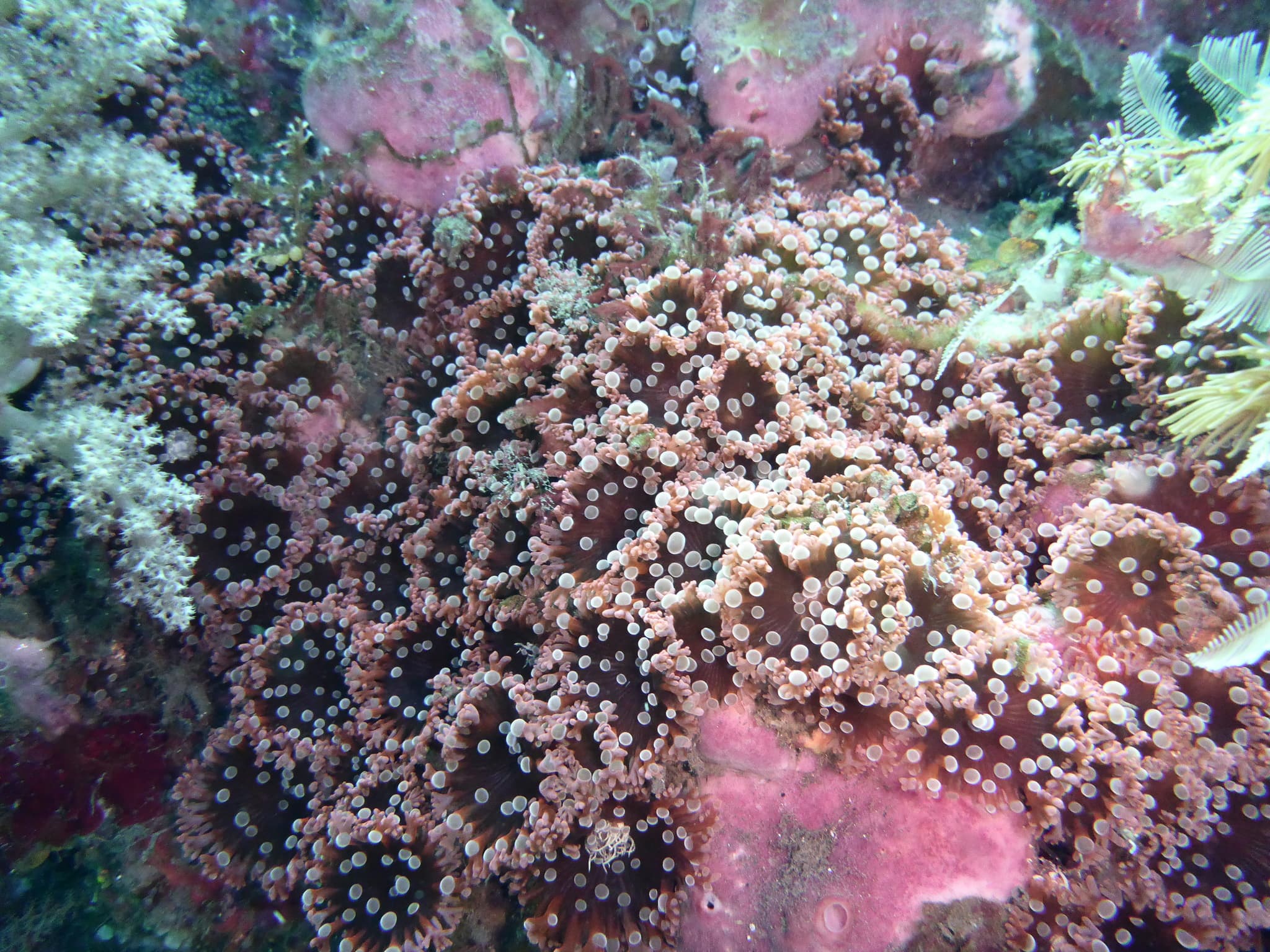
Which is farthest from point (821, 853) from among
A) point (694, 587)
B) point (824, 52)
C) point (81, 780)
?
point (824, 52)

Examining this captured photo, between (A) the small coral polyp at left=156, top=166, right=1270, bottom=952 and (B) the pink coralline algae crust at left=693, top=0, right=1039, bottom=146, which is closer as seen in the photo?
(A) the small coral polyp at left=156, top=166, right=1270, bottom=952

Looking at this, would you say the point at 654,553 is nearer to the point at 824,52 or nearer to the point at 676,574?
the point at 676,574

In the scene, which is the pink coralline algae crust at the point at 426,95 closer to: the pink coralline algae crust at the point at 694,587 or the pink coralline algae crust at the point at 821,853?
the pink coralline algae crust at the point at 694,587

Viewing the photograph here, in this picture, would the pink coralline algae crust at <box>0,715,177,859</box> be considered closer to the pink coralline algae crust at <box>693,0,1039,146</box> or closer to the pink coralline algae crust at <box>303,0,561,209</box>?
the pink coralline algae crust at <box>303,0,561,209</box>

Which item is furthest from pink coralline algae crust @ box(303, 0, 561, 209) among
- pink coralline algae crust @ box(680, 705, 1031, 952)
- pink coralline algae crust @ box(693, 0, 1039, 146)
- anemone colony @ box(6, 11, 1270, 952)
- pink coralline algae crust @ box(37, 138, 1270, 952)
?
pink coralline algae crust @ box(680, 705, 1031, 952)

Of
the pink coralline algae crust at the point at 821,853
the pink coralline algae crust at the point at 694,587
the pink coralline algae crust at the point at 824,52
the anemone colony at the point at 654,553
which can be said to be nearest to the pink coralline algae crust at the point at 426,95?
the anemone colony at the point at 654,553
